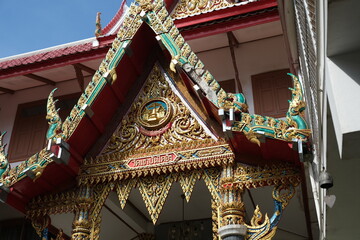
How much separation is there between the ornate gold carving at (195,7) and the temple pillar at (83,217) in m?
4.14

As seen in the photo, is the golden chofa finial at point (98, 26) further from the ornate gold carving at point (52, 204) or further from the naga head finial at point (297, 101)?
the naga head finial at point (297, 101)

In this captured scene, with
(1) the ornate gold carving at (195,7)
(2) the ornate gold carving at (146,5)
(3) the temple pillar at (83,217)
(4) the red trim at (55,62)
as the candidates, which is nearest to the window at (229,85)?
(1) the ornate gold carving at (195,7)

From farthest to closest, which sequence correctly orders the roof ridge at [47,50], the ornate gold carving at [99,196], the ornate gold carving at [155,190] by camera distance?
the roof ridge at [47,50], the ornate gold carving at [99,196], the ornate gold carving at [155,190]

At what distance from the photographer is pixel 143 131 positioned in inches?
261

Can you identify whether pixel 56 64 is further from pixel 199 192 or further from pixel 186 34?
pixel 199 192

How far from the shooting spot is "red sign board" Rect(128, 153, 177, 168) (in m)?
6.25

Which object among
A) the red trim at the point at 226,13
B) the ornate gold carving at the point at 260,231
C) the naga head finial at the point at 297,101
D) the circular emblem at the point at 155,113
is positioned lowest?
the ornate gold carving at the point at 260,231

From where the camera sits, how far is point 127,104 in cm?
691

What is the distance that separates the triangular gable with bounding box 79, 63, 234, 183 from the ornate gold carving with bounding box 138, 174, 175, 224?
120 mm

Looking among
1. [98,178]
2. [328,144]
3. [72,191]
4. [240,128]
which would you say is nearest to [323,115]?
[328,144]

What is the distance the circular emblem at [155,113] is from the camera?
6.59 metres

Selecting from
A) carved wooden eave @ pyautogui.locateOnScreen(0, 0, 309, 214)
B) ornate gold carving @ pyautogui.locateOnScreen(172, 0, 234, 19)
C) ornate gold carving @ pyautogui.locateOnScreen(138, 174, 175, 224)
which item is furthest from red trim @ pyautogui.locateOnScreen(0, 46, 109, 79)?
ornate gold carving @ pyautogui.locateOnScreen(138, 174, 175, 224)

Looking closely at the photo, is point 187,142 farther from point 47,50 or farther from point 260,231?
point 47,50

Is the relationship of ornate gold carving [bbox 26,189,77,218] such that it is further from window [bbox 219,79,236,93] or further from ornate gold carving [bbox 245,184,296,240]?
window [bbox 219,79,236,93]
